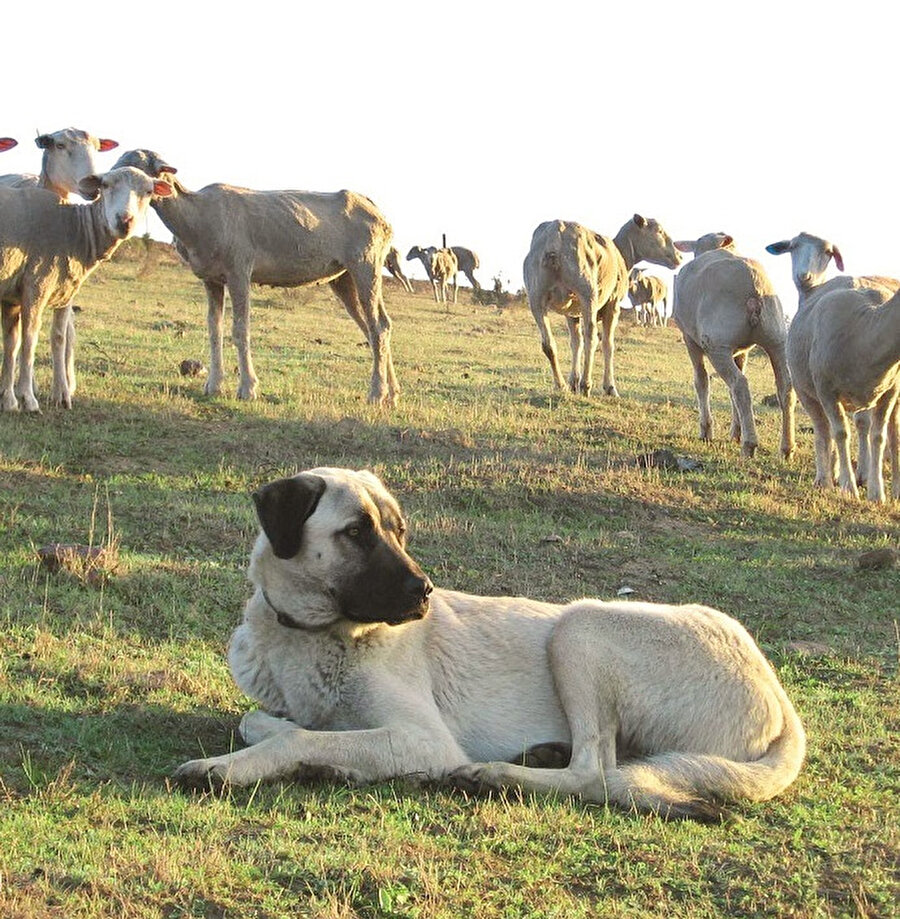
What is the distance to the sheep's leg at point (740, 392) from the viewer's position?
1539 centimetres

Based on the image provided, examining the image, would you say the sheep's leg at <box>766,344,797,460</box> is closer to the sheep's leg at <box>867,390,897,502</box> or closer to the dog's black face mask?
the sheep's leg at <box>867,390,897,502</box>

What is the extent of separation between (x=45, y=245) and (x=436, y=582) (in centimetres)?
556

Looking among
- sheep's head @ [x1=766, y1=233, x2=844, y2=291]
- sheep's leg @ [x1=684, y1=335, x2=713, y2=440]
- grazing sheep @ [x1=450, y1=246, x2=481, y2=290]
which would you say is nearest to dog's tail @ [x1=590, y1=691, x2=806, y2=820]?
sheep's leg @ [x1=684, y1=335, x2=713, y2=440]

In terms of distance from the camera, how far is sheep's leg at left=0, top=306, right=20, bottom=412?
12.4 metres

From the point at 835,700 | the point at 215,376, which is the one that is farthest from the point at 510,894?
the point at 215,376

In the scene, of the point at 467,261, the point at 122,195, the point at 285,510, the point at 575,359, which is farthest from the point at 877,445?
the point at 467,261

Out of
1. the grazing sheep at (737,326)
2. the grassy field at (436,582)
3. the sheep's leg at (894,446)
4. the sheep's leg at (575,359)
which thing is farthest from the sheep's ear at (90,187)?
the sheep's leg at (894,446)

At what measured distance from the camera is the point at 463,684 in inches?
217

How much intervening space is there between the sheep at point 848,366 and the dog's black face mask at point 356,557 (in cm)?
880

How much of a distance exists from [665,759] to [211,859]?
2005 mm

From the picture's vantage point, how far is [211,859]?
4.00 metres

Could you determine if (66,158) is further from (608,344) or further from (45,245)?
(608,344)

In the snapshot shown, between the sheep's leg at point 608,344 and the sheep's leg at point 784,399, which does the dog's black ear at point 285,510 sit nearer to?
the sheep's leg at point 784,399

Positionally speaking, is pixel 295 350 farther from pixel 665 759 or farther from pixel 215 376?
pixel 665 759
